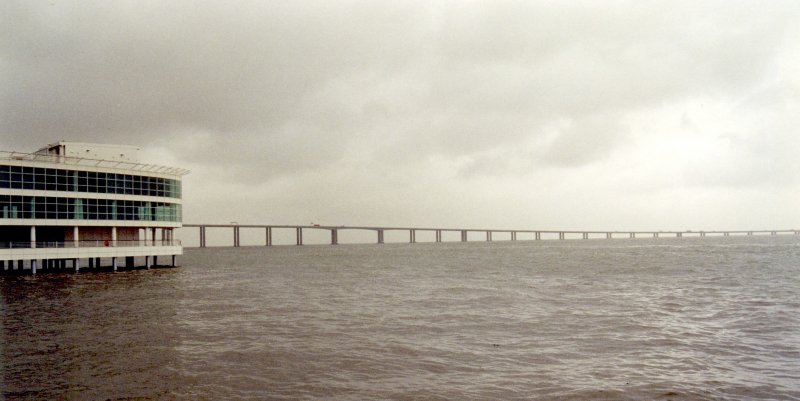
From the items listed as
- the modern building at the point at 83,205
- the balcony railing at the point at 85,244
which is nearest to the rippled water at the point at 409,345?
the balcony railing at the point at 85,244

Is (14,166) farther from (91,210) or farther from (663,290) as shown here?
(663,290)

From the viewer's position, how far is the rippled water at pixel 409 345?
1630 cm

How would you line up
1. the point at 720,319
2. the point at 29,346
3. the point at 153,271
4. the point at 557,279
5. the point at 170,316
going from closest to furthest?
the point at 29,346
the point at 720,319
the point at 170,316
the point at 557,279
the point at 153,271

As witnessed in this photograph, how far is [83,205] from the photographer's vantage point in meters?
64.8

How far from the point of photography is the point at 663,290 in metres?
42.2

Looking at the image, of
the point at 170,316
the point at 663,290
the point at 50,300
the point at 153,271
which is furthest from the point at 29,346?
the point at 153,271

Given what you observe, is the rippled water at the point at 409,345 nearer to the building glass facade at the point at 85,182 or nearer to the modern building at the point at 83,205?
the modern building at the point at 83,205

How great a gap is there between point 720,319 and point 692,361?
10948 millimetres

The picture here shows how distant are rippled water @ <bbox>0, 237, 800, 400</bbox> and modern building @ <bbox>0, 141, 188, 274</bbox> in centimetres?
2067

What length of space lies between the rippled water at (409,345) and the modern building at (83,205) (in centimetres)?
2067

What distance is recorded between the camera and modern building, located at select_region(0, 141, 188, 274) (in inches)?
2338

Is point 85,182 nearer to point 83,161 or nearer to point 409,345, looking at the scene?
point 83,161

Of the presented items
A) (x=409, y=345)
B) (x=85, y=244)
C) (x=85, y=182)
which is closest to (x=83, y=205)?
(x=85, y=182)

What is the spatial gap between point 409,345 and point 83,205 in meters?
57.3
